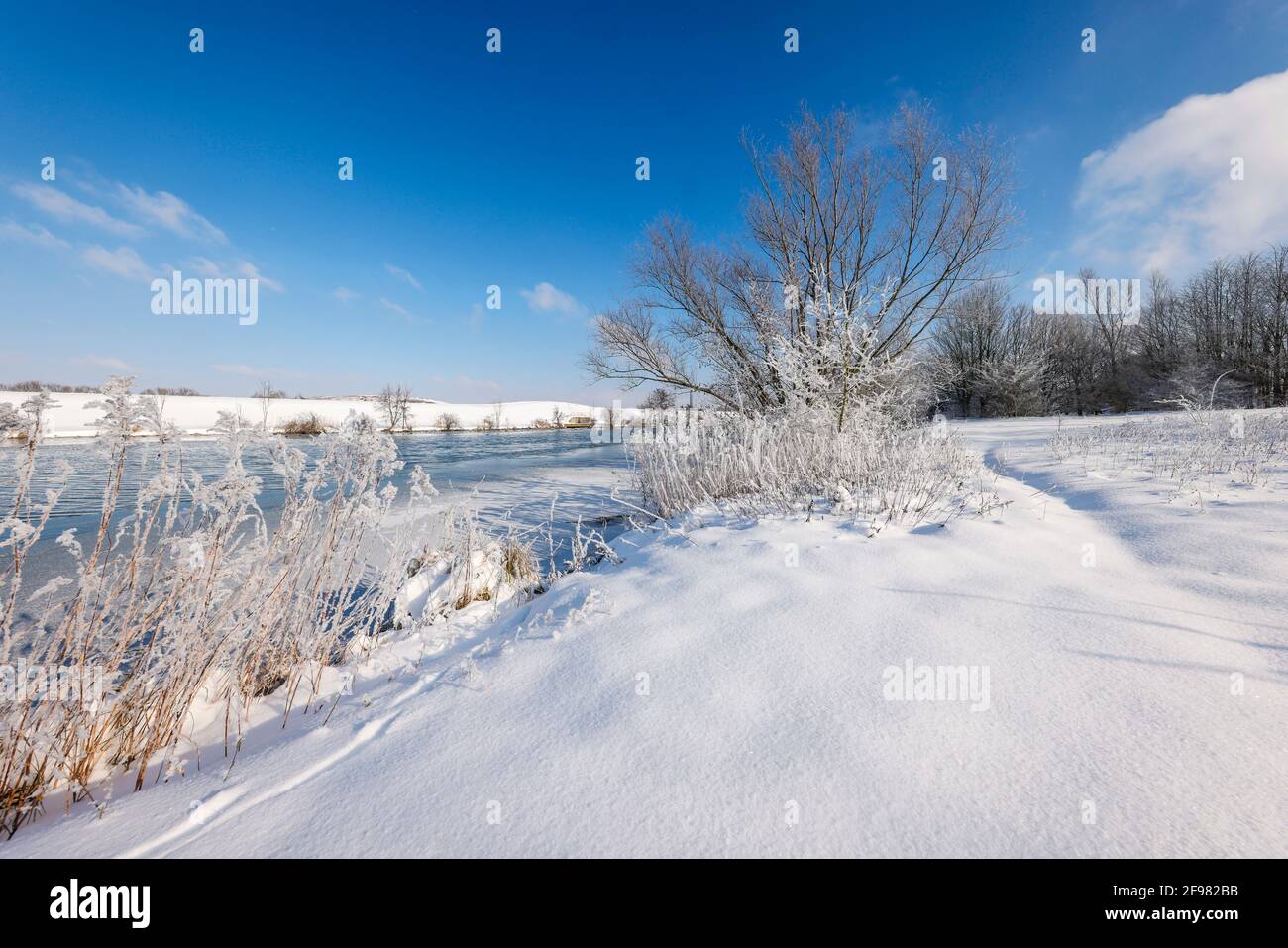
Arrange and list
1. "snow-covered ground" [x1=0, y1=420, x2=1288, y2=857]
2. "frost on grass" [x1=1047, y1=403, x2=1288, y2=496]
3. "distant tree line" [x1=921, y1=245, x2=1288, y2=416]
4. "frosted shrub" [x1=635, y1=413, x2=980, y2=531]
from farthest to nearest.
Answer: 1. "distant tree line" [x1=921, y1=245, x2=1288, y2=416]
2. "frost on grass" [x1=1047, y1=403, x2=1288, y2=496]
3. "frosted shrub" [x1=635, y1=413, x2=980, y2=531]
4. "snow-covered ground" [x1=0, y1=420, x2=1288, y2=857]

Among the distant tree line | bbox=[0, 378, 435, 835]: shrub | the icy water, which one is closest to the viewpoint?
bbox=[0, 378, 435, 835]: shrub

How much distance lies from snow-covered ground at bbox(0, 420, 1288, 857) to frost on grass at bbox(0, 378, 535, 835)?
178mm

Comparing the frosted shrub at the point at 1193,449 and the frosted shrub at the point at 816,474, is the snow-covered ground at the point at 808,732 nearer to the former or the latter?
the frosted shrub at the point at 816,474

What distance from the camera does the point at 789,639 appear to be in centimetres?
201

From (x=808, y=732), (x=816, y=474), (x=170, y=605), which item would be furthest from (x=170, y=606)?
(x=816, y=474)

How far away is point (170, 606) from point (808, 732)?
103 inches

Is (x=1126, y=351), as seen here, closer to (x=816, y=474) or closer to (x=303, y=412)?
(x=816, y=474)

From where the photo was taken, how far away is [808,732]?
146cm

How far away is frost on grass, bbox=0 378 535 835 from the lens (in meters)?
1.66

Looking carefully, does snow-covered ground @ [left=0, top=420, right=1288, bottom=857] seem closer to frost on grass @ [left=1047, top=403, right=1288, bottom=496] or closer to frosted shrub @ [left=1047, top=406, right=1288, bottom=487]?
frost on grass @ [left=1047, top=403, right=1288, bottom=496]

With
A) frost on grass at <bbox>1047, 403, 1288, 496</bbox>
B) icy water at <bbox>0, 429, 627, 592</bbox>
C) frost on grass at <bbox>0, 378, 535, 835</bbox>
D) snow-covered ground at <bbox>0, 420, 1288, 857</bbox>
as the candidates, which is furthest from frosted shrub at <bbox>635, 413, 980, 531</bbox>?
frost on grass at <bbox>0, 378, 535, 835</bbox>

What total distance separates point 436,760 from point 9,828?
1327 millimetres
